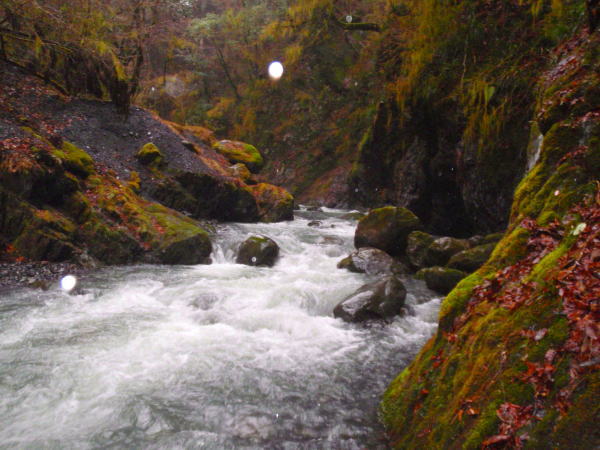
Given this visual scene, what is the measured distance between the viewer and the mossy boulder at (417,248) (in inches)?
347

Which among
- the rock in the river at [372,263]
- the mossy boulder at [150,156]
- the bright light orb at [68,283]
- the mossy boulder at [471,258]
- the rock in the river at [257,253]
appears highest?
the mossy boulder at [150,156]

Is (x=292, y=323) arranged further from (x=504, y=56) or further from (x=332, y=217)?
(x=332, y=217)

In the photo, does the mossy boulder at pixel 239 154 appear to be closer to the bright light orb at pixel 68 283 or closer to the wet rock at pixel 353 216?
the wet rock at pixel 353 216

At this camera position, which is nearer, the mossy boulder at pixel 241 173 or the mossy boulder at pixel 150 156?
the mossy boulder at pixel 150 156

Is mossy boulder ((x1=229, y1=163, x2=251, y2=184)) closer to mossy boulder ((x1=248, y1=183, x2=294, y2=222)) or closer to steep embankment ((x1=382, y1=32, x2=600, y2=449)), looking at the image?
mossy boulder ((x1=248, y1=183, x2=294, y2=222))

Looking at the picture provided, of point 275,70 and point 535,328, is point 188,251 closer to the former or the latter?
point 535,328

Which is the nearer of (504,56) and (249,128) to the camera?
(504,56)

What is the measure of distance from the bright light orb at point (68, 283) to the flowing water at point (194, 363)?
0.43 feet

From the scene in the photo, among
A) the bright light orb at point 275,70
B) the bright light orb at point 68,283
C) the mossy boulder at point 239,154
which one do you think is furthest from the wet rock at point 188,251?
the bright light orb at point 275,70

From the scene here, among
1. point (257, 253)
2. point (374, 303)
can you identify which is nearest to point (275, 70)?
point (257, 253)

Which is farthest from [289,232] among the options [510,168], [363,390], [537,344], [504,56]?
[537,344]

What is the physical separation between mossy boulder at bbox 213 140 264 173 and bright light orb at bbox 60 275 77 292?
11.7 m

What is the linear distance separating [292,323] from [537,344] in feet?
13.3

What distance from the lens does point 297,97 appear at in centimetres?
2550
